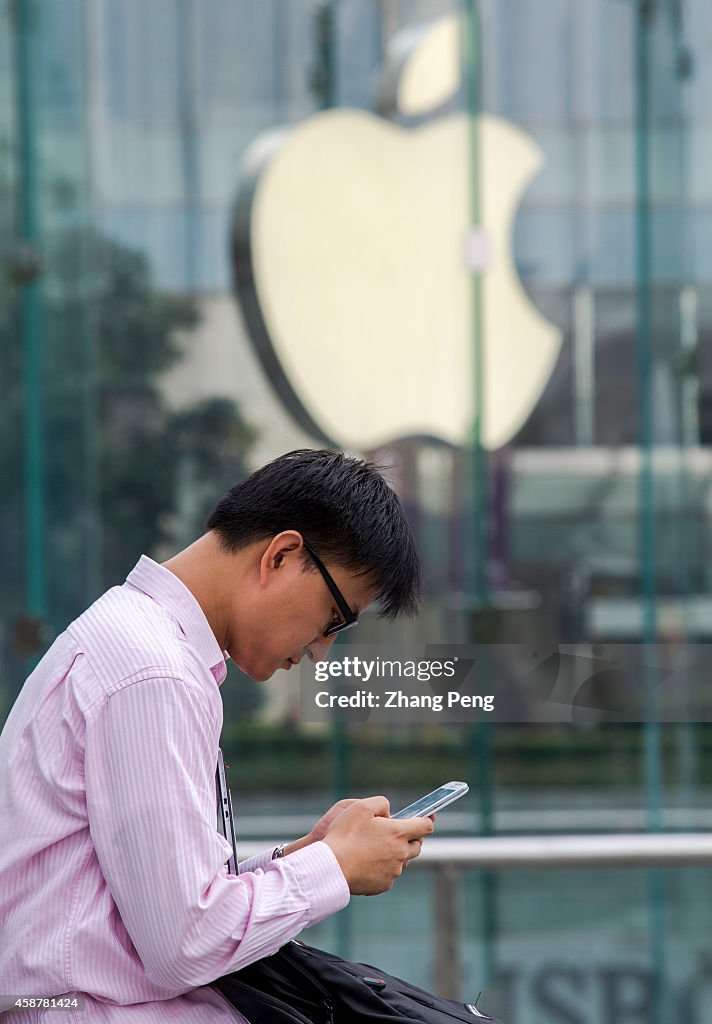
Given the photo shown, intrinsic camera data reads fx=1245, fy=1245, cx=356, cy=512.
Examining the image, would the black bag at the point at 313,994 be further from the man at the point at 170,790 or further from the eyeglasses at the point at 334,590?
the eyeglasses at the point at 334,590

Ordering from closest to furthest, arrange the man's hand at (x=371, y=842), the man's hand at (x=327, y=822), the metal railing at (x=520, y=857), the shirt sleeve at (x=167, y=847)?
the shirt sleeve at (x=167, y=847), the man's hand at (x=371, y=842), the man's hand at (x=327, y=822), the metal railing at (x=520, y=857)

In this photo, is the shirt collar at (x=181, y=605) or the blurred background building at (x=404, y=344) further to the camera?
the blurred background building at (x=404, y=344)

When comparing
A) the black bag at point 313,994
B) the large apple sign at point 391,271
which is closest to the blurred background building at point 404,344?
the large apple sign at point 391,271

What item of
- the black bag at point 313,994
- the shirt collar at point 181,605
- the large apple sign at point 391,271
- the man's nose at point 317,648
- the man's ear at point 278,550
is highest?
the large apple sign at point 391,271

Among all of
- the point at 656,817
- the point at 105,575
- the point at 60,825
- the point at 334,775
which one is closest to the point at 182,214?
the point at 105,575

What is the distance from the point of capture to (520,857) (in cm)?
242

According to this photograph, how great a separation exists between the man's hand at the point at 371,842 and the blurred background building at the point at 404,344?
7.09ft

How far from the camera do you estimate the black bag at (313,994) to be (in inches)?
53.4

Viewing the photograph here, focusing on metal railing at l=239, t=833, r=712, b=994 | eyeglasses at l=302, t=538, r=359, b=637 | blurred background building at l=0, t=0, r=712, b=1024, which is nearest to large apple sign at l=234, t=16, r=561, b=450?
blurred background building at l=0, t=0, r=712, b=1024

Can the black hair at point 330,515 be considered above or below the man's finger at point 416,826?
above

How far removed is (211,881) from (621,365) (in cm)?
265

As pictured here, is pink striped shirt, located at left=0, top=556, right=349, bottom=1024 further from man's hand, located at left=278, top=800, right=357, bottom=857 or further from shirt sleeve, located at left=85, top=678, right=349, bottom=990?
man's hand, located at left=278, top=800, right=357, bottom=857

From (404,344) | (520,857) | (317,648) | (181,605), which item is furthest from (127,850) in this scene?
(404,344)

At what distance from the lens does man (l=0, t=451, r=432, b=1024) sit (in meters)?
1.22
